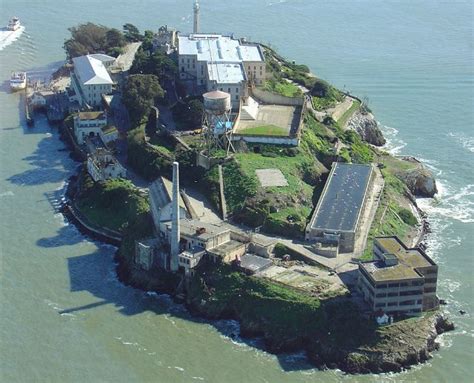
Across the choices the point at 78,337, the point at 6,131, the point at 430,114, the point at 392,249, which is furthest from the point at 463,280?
the point at 6,131

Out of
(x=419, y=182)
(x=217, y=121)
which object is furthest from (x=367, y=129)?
(x=217, y=121)

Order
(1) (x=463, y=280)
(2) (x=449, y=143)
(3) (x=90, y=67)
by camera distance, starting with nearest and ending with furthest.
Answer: (1) (x=463, y=280) < (2) (x=449, y=143) < (3) (x=90, y=67)

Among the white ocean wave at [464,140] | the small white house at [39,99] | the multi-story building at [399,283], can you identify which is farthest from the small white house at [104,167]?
the white ocean wave at [464,140]

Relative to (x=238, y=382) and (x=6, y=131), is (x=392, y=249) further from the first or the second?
(x=6, y=131)

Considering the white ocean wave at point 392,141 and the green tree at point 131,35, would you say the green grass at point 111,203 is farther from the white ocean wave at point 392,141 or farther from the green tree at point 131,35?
the green tree at point 131,35

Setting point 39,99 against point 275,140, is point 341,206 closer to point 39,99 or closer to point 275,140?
point 275,140

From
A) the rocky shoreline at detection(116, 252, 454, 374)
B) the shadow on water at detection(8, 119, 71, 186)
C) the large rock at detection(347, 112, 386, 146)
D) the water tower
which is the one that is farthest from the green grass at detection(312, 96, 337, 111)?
the rocky shoreline at detection(116, 252, 454, 374)
